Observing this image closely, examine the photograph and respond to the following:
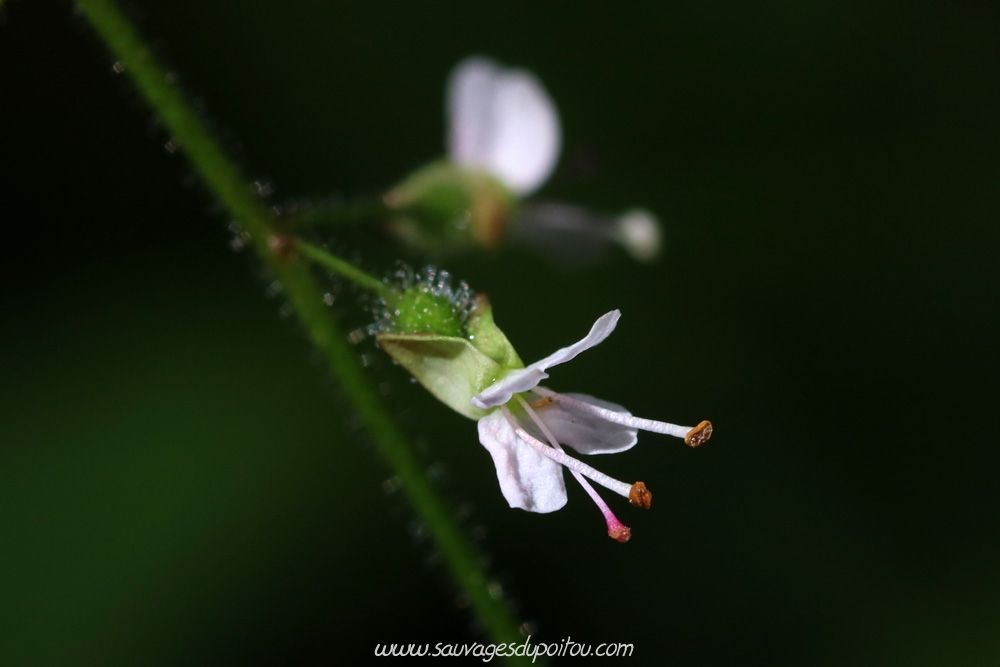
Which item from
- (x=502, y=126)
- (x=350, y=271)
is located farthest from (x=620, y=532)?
(x=502, y=126)

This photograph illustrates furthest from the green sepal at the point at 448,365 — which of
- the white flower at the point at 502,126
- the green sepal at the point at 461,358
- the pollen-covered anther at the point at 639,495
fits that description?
the white flower at the point at 502,126

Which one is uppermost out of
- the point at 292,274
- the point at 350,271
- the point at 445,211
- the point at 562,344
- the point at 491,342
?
the point at 562,344

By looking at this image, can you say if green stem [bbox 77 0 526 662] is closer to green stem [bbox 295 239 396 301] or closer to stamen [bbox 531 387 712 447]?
green stem [bbox 295 239 396 301]

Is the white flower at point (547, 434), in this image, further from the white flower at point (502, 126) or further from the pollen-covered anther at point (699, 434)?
the white flower at point (502, 126)

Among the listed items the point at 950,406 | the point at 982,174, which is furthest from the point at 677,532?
the point at 982,174

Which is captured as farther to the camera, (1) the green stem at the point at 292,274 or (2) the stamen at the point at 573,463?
(1) the green stem at the point at 292,274

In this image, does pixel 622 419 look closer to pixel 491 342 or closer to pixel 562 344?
pixel 491 342
